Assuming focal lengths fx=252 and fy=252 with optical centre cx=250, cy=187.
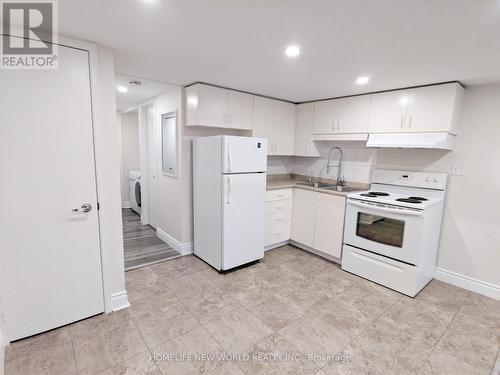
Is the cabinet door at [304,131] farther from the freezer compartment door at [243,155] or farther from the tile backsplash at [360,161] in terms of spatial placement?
the freezer compartment door at [243,155]

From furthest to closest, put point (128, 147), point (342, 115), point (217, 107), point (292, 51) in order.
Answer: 1. point (128, 147)
2. point (342, 115)
3. point (217, 107)
4. point (292, 51)

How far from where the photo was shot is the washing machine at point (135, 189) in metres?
5.41

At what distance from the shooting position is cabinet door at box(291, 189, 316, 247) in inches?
141

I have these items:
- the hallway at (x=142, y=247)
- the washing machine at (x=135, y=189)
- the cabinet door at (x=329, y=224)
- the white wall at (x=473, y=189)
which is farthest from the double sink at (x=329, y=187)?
the washing machine at (x=135, y=189)

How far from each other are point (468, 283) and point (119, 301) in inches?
146

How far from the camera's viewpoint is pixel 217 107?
3168mm

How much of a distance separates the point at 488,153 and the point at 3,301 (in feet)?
14.9

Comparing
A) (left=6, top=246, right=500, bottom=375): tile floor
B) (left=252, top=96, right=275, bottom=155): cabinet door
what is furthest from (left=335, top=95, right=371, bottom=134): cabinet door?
(left=6, top=246, right=500, bottom=375): tile floor

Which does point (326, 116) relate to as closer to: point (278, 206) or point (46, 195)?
point (278, 206)

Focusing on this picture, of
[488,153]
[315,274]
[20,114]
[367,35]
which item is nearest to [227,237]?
[315,274]

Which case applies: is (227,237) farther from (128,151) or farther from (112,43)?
(128,151)

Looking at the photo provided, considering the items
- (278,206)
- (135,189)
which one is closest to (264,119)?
(278,206)
